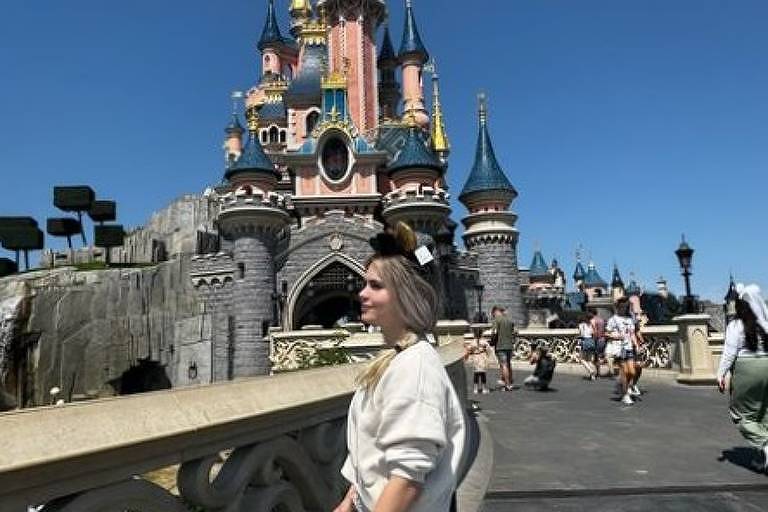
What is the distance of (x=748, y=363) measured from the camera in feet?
17.7

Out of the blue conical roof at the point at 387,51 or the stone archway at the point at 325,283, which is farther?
the blue conical roof at the point at 387,51

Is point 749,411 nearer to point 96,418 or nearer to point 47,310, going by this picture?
point 96,418

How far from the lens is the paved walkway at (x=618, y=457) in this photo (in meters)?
4.31

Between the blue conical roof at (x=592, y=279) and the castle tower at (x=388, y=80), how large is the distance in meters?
38.9

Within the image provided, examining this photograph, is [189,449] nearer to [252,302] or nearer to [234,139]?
[252,302]

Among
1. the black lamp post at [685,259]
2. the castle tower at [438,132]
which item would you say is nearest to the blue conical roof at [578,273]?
the castle tower at [438,132]

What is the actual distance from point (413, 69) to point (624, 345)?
33.7 m

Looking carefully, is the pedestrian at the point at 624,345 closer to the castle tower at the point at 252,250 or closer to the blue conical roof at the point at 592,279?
the castle tower at the point at 252,250

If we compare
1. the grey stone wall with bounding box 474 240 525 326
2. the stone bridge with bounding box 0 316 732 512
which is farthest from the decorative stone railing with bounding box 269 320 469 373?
the grey stone wall with bounding box 474 240 525 326

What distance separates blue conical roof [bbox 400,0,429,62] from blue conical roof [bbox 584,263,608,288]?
40.2 meters

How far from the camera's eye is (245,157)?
101 feet

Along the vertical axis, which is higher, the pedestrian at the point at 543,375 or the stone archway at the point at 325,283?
the stone archway at the point at 325,283

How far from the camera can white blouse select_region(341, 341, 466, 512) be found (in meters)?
1.58

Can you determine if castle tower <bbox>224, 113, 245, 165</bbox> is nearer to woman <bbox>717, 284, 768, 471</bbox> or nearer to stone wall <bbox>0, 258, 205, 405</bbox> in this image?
stone wall <bbox>0, 258, 205, 405</bbox>
